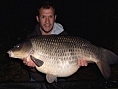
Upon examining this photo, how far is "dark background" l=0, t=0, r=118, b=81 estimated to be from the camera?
4.56 metres

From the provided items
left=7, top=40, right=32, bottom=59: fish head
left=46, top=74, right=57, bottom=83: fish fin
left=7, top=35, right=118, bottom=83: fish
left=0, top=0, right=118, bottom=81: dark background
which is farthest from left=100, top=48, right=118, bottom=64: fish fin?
left=0, top=0, right=118, bottom=81: dark background

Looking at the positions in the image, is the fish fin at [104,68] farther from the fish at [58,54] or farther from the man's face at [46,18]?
the man's face at [46,18]

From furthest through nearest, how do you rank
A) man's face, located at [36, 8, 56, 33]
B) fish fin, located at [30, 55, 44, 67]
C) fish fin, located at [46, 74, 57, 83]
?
man's face, located at [36, 8, 56, 33]
fish fin, located at [46, 74, 57, 83]
fish fin, located at [30, 55, 44, 67]

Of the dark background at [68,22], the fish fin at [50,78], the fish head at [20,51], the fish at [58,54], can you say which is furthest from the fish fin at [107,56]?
the dark background at [68,22]

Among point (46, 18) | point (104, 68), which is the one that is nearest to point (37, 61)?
point (46, 18)

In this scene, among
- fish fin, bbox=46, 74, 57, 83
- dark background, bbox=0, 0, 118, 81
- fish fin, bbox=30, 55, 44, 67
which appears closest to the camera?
fish fin, bbox=30, 55, 44, 67

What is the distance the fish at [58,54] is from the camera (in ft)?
7.25

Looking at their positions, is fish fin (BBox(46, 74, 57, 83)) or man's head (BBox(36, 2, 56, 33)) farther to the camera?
man's head (BBox(36, 2, 56, 33))

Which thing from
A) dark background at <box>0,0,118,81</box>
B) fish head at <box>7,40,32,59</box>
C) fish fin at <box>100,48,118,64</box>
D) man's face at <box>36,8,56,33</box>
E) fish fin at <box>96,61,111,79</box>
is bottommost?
dark background at <box>0,0,118,81</box>

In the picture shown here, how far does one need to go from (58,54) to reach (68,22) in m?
4.62

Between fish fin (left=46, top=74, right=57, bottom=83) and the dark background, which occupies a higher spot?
fish fin (left=46, top=74, right=57, bottom=83)

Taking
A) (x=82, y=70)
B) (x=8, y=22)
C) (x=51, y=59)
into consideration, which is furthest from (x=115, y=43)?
(x=51, y=59)

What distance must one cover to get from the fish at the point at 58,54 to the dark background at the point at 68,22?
6.28ft

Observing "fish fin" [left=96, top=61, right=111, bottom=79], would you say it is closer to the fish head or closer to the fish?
the fish
